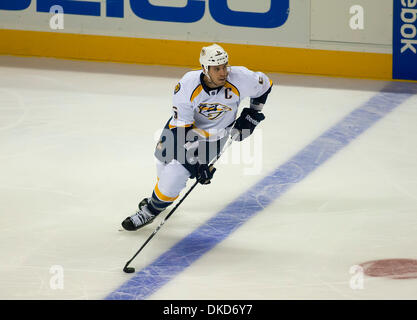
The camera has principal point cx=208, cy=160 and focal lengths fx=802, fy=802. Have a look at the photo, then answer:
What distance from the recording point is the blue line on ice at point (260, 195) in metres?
3.87

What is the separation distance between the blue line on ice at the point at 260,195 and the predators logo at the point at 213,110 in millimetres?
640

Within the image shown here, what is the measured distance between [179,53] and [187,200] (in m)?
3.12

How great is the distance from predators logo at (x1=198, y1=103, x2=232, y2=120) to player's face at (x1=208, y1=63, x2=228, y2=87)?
0.61ft

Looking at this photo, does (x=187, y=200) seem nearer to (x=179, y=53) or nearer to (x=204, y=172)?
(x=204, y=172)

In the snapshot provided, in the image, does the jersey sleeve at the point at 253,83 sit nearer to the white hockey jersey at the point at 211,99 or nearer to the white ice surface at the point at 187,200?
the white hockey jersey at the point at 211,99

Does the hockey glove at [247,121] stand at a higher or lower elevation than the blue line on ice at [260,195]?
higher

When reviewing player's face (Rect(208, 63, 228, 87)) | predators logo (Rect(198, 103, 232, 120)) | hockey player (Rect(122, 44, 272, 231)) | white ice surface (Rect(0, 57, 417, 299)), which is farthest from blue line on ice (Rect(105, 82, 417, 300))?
player's face (Rect(208, 63, 228, 87))

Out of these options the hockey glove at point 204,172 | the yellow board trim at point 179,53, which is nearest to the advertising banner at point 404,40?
the yellow board trim at point 179,53

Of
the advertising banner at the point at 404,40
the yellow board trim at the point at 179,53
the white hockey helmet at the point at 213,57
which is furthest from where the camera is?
the yellow board trim at the point at 179,53

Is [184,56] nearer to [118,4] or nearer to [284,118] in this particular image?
Result: [118,4]

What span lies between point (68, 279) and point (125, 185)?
131cm

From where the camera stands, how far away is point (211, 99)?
4.22m

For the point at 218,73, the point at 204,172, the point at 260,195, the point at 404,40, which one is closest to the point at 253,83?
the point at 218,73
